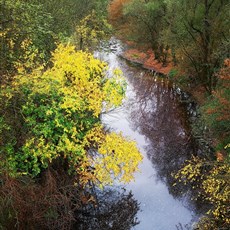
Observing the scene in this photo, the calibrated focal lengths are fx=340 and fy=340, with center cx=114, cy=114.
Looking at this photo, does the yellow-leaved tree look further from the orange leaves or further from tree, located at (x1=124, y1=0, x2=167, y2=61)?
the orange leaves

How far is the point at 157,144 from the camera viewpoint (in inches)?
1362

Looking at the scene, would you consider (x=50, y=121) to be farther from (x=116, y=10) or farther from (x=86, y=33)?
(x=116, y=10)

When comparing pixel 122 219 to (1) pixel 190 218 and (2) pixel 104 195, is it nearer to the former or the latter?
(2) pixel 104 195

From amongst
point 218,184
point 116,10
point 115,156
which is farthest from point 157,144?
point 116,10

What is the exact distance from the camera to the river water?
2508cm

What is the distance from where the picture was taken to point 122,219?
24562mm

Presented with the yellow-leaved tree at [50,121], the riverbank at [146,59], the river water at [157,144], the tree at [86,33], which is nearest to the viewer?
the yellow-leaved tree at [50,121]

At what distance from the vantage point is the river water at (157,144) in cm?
2508

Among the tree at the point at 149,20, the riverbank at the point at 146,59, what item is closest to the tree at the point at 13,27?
the tree at the point at 149,20

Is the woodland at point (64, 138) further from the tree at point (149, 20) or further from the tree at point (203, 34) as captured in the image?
the tree at point (149, 20)

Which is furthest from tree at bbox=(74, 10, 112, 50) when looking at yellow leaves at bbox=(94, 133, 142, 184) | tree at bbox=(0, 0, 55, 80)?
yellow leaves at bbox=(94, 133, 142, 184)

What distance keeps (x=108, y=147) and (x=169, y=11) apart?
3543 cm

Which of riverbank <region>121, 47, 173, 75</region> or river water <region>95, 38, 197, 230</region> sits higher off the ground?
riverbank <region>121, 47, 173, 75</region>

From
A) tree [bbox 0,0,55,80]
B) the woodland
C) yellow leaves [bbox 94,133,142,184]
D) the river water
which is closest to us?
the woodland
